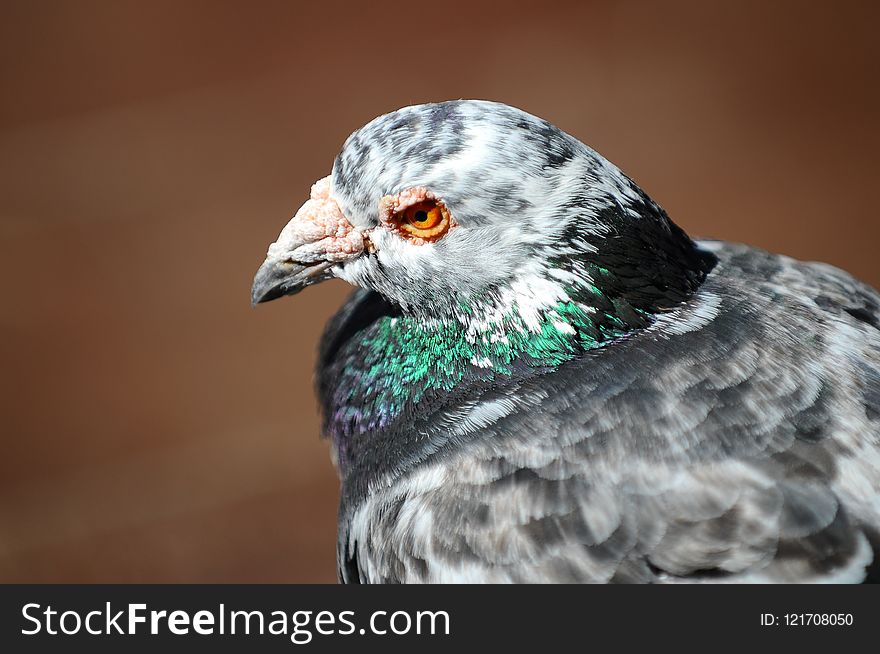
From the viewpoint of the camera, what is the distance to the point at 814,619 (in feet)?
6.65

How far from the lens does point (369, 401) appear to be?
2.58 meters

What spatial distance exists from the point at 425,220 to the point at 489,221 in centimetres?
17

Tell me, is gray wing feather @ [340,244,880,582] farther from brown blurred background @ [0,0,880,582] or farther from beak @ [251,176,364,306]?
brown blurred background @ [0,0,880,582]

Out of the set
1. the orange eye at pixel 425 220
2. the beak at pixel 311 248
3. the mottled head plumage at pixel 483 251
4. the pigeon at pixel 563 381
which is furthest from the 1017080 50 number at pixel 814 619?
the beak at pixel 311 248

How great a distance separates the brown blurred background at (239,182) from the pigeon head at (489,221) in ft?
10.1

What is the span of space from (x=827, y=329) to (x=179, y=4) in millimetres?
4107

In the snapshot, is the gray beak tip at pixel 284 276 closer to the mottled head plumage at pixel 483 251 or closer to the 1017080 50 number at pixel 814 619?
the mottled head plumage at pixel 483 251

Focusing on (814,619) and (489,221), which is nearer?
(814,619)

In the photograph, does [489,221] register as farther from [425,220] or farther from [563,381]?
[563,381]

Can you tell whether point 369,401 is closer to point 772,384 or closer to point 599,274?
point 599,274

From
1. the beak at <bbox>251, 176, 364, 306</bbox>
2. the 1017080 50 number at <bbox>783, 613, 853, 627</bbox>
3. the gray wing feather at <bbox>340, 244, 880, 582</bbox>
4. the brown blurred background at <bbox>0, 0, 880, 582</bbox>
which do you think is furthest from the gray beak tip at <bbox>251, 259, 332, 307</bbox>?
the brown blurred background at <bbox>0, 0, 880, 582</bbox>

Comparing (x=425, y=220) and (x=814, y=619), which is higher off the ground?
(x=425, y=220)

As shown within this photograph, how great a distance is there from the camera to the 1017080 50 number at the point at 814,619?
79.7 inches

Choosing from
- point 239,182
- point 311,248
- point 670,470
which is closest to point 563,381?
point 670,470
